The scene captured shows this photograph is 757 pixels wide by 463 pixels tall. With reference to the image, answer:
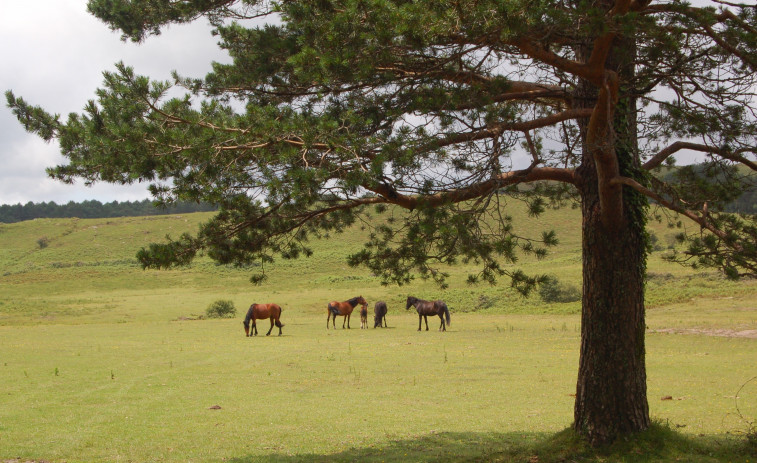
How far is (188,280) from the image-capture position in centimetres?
6550

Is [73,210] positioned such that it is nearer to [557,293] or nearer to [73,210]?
[73,210]

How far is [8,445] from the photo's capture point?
28.7ft

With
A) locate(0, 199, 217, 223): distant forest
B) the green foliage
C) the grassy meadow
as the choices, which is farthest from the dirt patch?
locate(0, 199, 217, 223): distant forest

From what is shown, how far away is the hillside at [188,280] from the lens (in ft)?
127

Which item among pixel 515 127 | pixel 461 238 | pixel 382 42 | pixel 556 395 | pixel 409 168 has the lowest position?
pixel 556 395

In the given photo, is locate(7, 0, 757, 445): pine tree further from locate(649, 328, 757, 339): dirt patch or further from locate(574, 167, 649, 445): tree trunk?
locate(649, 328, 757, 339): dirt patch

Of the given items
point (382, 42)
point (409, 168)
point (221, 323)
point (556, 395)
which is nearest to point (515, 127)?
point (409, 168)

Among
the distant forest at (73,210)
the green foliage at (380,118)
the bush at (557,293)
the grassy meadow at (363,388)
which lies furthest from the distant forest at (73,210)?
the green foliage at (380,118)

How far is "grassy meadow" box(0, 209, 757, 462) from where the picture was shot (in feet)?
28.1

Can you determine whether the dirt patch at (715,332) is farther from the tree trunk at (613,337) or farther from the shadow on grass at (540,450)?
the tree trunk at (613,337)

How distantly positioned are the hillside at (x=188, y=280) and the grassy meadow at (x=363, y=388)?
10.3ft

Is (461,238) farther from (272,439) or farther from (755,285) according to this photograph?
(755,285)

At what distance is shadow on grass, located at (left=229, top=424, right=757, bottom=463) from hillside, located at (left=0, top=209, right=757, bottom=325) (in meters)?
10.3

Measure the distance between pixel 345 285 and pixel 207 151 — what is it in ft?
162
